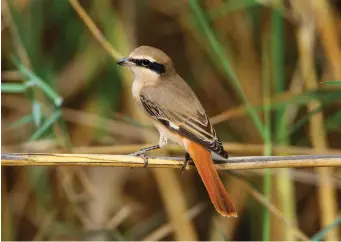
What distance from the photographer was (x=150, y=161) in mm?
1654

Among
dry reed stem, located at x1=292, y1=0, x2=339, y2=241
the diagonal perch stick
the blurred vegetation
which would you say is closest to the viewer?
the diagonal perch stick

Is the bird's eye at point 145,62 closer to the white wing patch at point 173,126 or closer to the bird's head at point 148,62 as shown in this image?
the bird's head at point 148,62

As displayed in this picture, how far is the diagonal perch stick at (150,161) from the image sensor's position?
1.58 m

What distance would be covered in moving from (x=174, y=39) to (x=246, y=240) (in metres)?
1.04

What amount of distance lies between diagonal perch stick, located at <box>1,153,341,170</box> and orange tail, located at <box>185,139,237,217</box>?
39mm

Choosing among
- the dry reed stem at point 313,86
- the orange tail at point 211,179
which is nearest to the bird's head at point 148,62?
the orange tail at point 211,179

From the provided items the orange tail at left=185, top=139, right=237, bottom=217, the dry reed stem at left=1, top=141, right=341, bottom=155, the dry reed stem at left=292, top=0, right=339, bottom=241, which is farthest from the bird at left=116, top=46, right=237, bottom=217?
the dry reed stem at left=292, top=0, right=339, bottom=241

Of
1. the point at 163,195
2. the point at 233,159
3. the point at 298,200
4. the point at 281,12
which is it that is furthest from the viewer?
the point at 298,200

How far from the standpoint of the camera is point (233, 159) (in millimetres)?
1754

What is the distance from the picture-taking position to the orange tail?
161 centimetres

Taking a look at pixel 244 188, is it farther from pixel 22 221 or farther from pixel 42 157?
pixel 42 157

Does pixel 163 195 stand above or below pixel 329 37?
below

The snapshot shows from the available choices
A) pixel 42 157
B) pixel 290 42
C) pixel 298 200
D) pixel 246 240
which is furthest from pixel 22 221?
pixel 42 157

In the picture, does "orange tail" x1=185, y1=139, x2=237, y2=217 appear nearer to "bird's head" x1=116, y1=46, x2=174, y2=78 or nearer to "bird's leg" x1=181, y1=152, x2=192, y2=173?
"bird's leg" x1=181, y1=152, x2=192, y2=173
